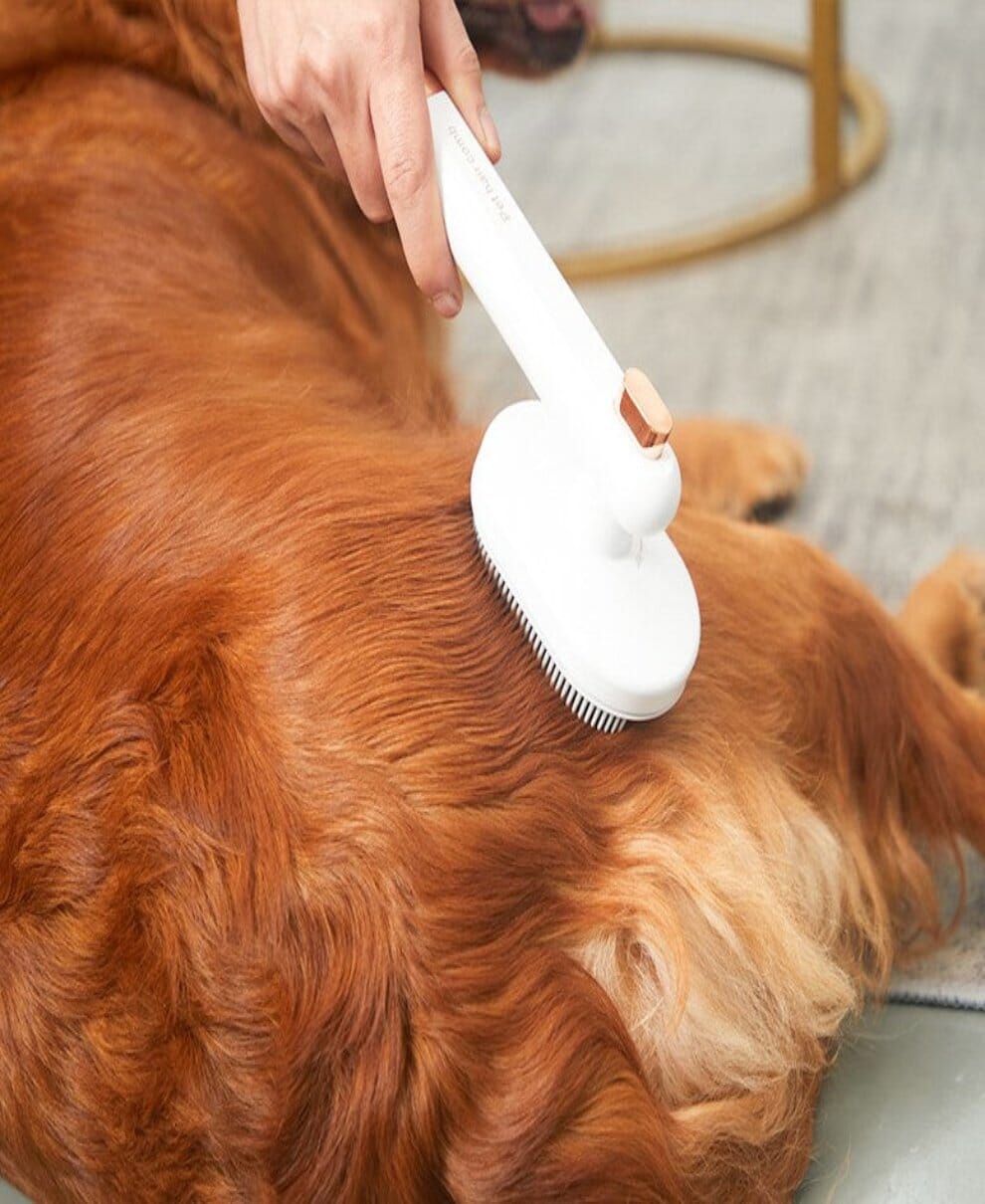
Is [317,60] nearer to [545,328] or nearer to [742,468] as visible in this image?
[545,328]

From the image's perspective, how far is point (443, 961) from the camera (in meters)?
0.70

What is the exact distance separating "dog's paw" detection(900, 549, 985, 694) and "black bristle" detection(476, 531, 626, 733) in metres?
0.53

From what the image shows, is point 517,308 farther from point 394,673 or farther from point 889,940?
point 889,940

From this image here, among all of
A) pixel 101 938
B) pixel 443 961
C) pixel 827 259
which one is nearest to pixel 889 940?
pixel 443 961

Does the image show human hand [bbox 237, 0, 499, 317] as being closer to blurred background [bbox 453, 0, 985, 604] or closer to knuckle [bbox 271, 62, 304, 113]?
knuckle [bbox 271, 62, 304, 113]

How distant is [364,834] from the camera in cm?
71

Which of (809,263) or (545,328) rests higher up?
(545,328)

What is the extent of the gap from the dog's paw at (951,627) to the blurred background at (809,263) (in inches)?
4.9

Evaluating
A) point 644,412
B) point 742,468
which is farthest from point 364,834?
point 742,468

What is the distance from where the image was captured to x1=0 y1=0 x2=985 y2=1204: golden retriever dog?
70cm

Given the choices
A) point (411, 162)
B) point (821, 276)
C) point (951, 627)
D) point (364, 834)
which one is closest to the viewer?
point (364, 834)

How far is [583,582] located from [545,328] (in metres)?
0.13

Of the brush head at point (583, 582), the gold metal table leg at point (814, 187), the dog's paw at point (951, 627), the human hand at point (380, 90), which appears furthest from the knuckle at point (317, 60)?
the gold metal table leg at point (814, 187)

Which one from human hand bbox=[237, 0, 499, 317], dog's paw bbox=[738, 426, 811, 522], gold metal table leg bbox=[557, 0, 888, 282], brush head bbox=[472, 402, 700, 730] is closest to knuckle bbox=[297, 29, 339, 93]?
human hand bbox=[237, 0, 499, 317]
